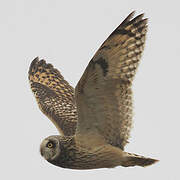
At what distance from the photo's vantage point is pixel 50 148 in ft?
19.6

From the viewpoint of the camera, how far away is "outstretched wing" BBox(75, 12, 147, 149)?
540 centimetres

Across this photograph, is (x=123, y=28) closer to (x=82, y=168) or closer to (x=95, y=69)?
(x=95, y=69)

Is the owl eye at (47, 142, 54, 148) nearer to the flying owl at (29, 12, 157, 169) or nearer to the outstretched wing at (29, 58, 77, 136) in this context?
the flying owl at (29, 12, 157, 169)

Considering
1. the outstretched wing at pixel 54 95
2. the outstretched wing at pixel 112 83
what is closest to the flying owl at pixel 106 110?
the outstretched wing at pixel 112 83

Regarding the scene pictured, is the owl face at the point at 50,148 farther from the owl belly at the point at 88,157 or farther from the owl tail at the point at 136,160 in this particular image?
the owl tail at the point at 136,160

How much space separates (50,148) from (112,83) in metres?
1.20

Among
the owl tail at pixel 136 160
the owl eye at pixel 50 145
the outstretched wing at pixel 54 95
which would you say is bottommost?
the owl tail at pixel 136 160

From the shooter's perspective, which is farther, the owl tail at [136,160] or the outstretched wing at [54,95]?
the outstretched wing at [54,95]

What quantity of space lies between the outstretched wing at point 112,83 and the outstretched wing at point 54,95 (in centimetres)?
99

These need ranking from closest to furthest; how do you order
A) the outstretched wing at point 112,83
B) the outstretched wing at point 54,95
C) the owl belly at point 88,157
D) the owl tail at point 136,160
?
the outstretched wing at point 112,83 < the owl belly at point 88,157 < the owl tail at point 136,160 < the outstretched wing at point 54,95

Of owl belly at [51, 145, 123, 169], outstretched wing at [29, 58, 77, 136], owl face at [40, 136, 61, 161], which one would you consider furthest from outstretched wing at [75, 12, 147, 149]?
outstretched wing at [29, 58, 77, 136]

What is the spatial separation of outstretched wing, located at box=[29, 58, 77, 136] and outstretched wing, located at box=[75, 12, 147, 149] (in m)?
0.99

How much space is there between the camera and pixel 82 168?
238 inches

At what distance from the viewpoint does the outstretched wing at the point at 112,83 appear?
213 inches
